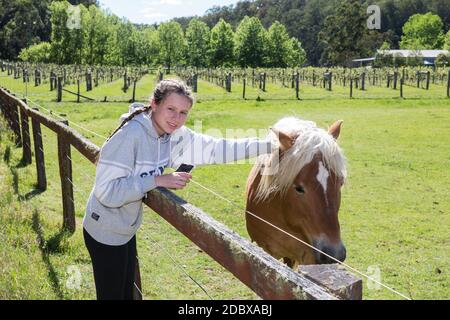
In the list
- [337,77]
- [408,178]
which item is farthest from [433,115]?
[337,77]

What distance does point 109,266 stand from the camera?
97.9 inches

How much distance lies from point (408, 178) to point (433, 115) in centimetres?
1007

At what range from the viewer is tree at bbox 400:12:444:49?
347 ft

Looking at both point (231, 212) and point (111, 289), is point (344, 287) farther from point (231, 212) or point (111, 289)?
point (231, 212)

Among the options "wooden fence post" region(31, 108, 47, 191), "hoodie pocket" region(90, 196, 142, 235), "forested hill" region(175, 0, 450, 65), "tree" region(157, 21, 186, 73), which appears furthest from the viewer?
"forested hill" region(175, 0, 450, 65)

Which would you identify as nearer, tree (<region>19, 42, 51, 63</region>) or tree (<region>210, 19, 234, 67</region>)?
tree (<region>19, 42, 51, 63</region>)

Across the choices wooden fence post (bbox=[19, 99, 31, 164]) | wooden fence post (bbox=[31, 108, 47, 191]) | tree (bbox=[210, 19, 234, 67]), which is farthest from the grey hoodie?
tree (bbox=[210, 19, 234, 67])

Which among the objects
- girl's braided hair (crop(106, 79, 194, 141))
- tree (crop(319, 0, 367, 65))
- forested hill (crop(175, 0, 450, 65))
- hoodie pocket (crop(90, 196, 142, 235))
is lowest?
hoodie pocket (crop(90, 196, 142, 235))

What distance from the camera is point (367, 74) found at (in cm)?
4412

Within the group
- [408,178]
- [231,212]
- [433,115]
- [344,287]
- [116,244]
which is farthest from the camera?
[433,115]

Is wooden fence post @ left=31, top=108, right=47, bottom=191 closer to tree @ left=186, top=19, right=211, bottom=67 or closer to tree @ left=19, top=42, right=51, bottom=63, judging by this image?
tree @ left=19, top=42, right=51, bottom=63

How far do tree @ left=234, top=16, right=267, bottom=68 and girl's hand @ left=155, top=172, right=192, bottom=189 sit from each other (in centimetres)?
6590

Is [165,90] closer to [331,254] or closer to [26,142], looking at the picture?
[331,254]

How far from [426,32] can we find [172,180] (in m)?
119
